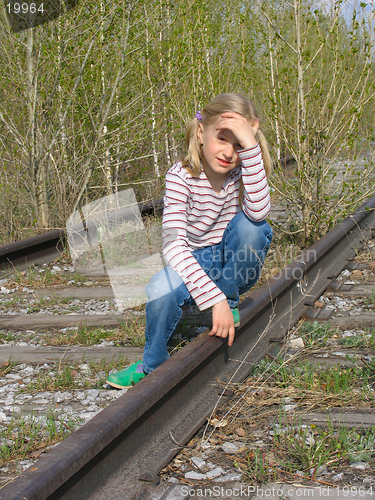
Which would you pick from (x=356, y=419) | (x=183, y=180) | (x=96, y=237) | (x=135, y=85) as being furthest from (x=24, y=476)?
(x=135, y=85)

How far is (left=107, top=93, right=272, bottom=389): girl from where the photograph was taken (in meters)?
2.63

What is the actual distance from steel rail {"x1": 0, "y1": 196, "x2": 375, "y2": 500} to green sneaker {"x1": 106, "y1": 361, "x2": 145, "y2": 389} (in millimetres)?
388

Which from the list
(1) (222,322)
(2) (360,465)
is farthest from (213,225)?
(2) (360,465)

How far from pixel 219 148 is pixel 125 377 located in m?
1.19

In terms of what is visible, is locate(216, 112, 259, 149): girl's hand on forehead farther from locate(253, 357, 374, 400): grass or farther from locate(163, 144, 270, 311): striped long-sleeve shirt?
locate(253, 357, 374, 400): grass

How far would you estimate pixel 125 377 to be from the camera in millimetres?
2617

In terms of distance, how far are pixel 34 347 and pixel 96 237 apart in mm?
2575

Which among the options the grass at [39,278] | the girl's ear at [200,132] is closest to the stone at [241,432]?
the girl's ear at [200,132]

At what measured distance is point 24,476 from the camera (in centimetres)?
143

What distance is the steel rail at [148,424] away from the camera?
1498 millimetres

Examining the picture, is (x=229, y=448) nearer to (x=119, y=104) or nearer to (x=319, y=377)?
(x=319, y=377)

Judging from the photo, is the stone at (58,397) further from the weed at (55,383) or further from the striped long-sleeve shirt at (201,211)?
the striped long-sleeve shirt at (201,211)

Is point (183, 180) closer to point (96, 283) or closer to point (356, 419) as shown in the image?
point (356, 419)

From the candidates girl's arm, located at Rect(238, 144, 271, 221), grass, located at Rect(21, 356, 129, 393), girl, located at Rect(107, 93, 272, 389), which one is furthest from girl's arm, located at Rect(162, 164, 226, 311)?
grass, located at Rect(21, 356, 129, 393)
